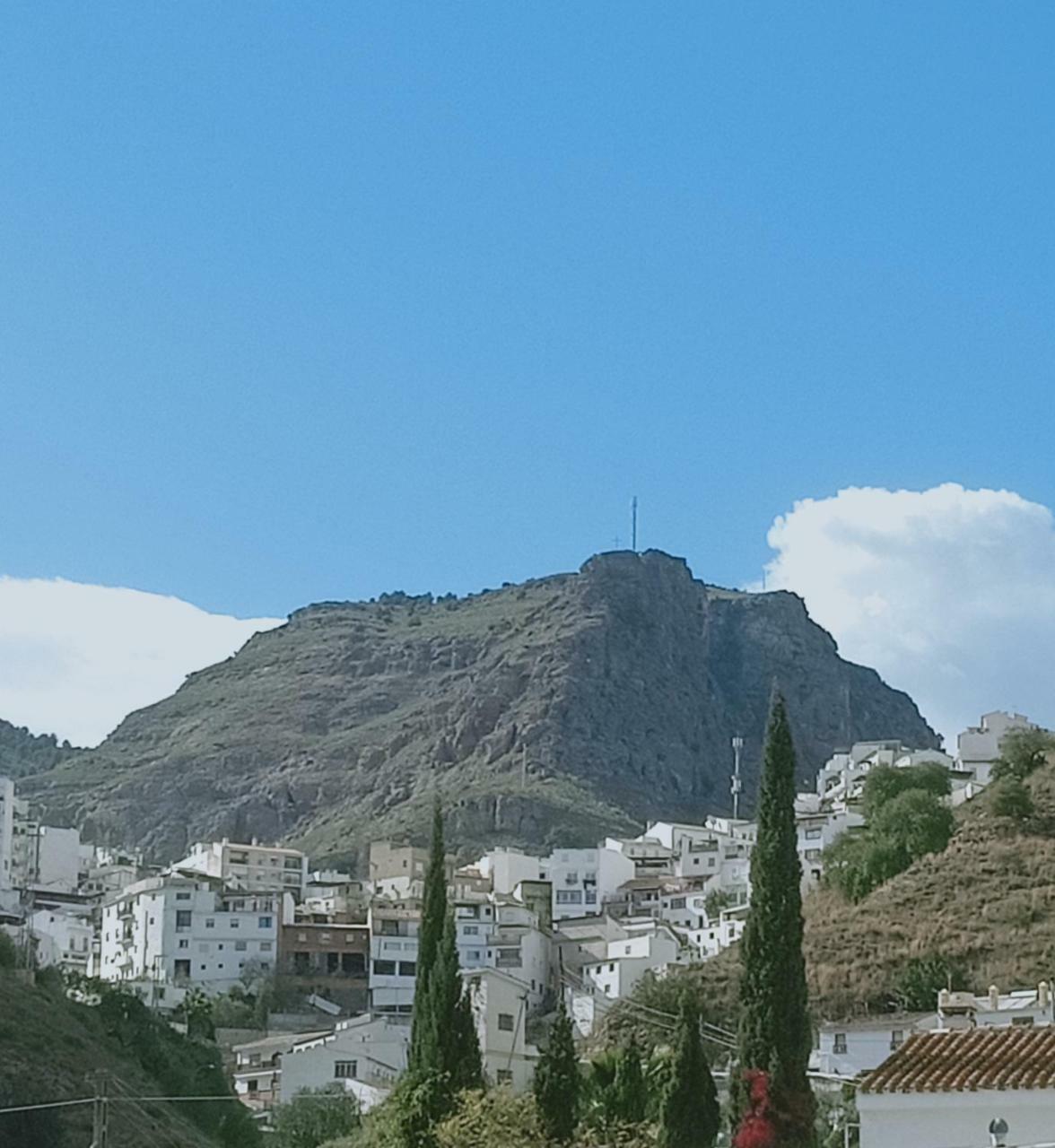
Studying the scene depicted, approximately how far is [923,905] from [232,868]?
42390 millimetres

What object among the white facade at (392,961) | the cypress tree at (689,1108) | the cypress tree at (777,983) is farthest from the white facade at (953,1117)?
the white facade at (392,961)

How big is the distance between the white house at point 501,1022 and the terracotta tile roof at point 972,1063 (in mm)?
35251

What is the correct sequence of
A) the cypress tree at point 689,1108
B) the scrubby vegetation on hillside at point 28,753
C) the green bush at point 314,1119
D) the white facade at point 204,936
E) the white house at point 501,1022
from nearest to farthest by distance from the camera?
the cypress tree at point 689,1108, the green bush at point 314,1119, the white house at point 501,1022, the white facade at point 204,936, the scrubby vegetation on hillside at point 28,753

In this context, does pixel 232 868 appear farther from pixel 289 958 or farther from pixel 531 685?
pixel 531 685

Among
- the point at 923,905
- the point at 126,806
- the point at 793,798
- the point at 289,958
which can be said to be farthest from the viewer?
the point at 126,806

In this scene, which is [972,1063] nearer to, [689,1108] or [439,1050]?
[689,1108]

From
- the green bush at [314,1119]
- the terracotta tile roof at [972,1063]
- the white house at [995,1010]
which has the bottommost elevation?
the green bush at [314,1119]

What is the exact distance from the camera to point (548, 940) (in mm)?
86500

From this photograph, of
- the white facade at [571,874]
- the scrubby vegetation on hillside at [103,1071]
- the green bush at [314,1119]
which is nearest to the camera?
the scrubby vegetation on hillside at [103,1071]

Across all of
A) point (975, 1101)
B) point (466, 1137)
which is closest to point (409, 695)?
point (466, 1137)

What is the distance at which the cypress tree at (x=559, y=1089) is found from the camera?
32531 mm

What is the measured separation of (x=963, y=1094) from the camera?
19469mm

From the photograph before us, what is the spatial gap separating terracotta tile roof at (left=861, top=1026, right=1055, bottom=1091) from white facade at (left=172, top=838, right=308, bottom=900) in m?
76.6

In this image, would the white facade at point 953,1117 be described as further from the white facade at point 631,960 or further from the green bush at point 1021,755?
the green bush at point 1021,755
